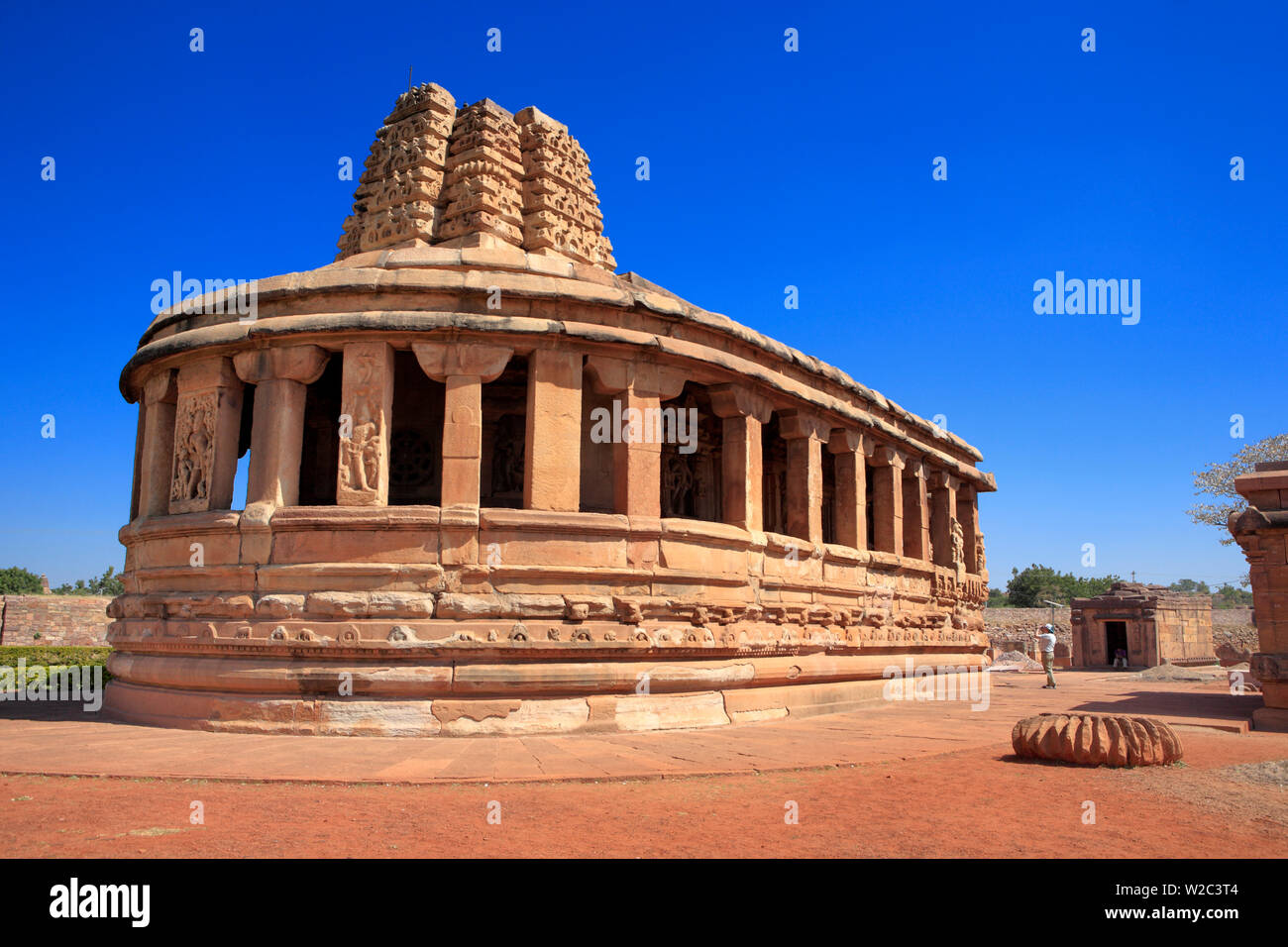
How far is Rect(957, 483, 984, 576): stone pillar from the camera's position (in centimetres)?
1938

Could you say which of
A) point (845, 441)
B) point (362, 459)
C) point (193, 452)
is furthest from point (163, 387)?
point (845, 441)

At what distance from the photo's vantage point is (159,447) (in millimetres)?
10633

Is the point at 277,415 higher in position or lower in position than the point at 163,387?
lower

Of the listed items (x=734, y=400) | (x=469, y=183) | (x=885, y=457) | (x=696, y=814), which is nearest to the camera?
(x=696, y=814)

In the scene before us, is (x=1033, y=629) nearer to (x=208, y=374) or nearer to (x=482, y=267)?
(x=482, y=267)

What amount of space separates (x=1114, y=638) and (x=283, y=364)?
35.3 metres

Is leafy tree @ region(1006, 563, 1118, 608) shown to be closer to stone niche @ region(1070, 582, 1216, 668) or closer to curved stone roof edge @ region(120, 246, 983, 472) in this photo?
stone niche @ region(1070, 582, 1216, 668)

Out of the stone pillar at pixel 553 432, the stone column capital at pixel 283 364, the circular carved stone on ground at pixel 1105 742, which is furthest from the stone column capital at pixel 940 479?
the stone column capital at pixel 283 364

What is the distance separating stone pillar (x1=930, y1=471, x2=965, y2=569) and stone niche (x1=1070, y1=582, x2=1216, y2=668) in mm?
20678

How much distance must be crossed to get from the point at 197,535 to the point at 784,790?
22.8 ft

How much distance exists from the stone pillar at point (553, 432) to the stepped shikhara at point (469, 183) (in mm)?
3201

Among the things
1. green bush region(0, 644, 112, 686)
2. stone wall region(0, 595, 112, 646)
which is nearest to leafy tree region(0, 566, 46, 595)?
stone wall region(0, 595, 112, 646)

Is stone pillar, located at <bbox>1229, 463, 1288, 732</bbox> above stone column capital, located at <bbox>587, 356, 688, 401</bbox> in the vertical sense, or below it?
below
